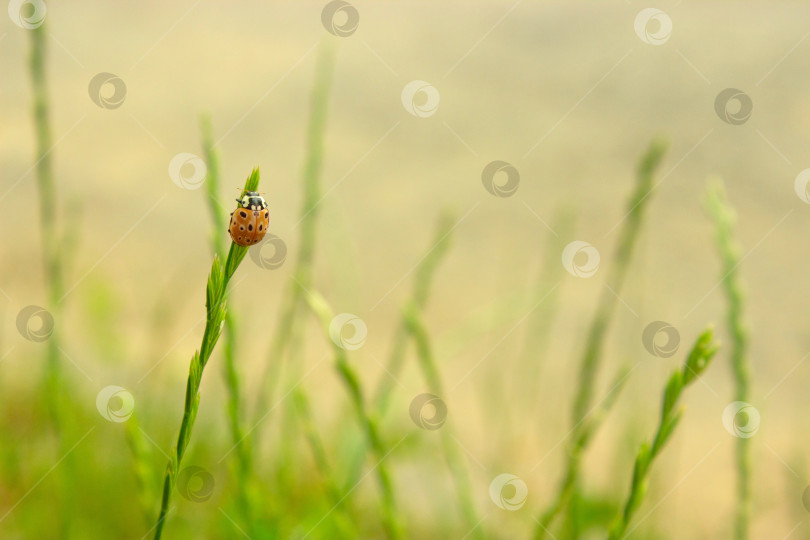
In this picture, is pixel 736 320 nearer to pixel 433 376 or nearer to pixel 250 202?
pixel 433 376

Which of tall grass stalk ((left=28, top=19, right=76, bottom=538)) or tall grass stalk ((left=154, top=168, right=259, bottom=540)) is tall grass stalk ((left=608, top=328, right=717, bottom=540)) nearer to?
tall grass stalk ((left=154, top=168, right=259, bottom=540))

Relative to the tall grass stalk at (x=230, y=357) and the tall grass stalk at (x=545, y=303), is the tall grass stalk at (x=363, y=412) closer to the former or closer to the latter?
the tall grass stalk at (x=230, y=357)

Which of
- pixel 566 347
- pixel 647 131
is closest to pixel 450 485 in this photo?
pixel 566 347

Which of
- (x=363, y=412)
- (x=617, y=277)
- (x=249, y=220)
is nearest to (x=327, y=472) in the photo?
(x=363, y=412)

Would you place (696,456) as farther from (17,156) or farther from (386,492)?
(17,156)

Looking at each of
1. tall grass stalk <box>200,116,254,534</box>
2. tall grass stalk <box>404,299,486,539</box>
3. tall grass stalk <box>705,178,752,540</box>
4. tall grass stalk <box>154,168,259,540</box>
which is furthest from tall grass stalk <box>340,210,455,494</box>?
tall grass stalk <box>154,168,259,540</box>

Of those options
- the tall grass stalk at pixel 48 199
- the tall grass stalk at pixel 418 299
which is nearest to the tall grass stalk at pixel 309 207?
the tall grass stalk at pixel 418 299
